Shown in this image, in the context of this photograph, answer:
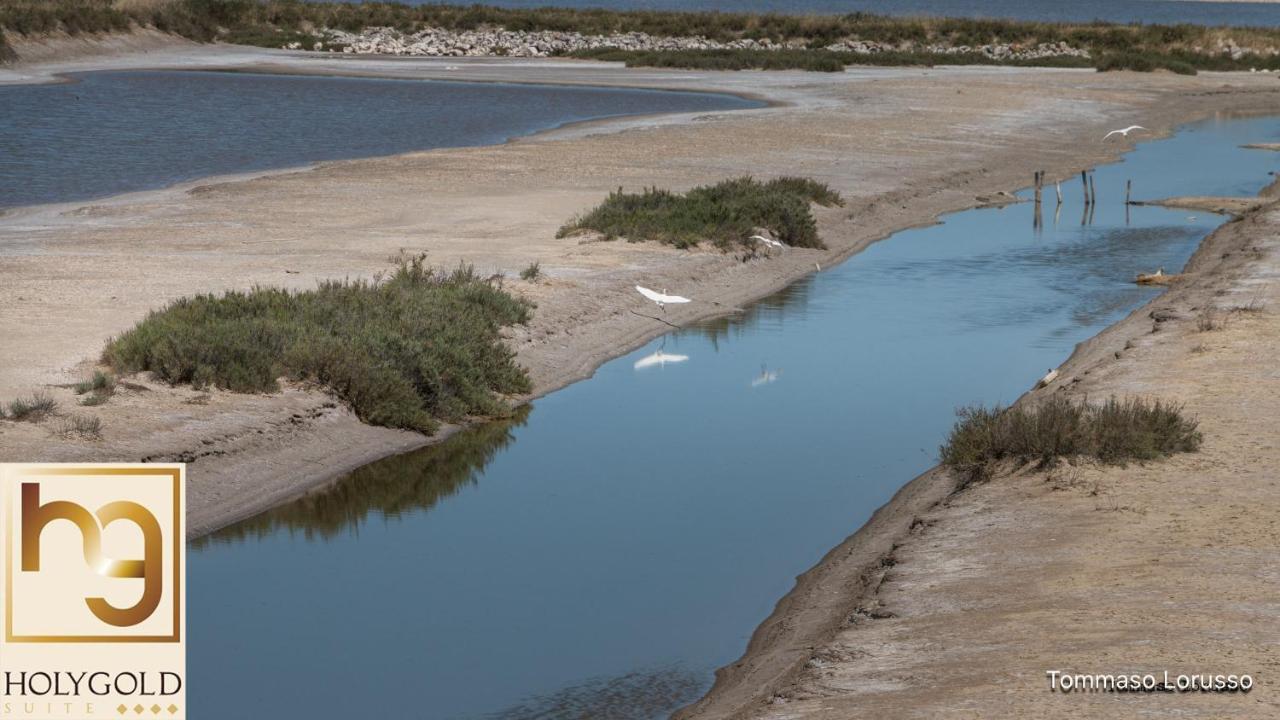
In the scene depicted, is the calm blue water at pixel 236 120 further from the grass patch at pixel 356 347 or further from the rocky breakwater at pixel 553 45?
the rocky breakwater at pixel 553 45

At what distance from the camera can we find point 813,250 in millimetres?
27344

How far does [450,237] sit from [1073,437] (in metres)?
13.8

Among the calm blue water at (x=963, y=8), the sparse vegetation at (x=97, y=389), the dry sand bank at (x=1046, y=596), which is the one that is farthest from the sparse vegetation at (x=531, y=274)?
the calm blue water at (x=963, y=8)

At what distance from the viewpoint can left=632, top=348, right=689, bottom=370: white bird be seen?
760 inches

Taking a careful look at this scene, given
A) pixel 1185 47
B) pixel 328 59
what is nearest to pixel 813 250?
pixel 328 59

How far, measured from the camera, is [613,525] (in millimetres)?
13297

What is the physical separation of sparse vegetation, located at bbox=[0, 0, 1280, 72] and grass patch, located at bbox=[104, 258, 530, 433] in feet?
170

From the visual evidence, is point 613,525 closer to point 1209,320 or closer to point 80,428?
point 80,428

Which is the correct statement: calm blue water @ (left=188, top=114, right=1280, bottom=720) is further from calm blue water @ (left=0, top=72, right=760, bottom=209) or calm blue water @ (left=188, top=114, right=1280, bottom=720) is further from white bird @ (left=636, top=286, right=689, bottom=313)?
calm blue water @ (left=0, top=72, right=760, bottom=209)

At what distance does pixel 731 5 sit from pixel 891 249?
→ 476ft

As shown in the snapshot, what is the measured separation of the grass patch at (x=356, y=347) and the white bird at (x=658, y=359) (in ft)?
4.77

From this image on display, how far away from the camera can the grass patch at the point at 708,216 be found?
24.8m

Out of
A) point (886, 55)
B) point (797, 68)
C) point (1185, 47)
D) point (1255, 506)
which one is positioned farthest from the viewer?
point (1185, 47)

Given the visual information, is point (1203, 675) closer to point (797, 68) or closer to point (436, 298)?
point (436, 298)
